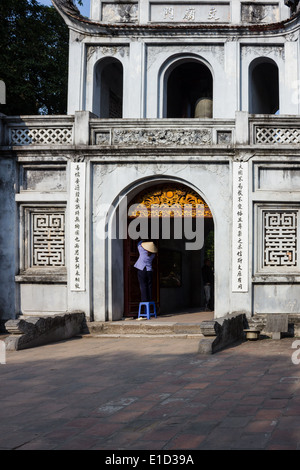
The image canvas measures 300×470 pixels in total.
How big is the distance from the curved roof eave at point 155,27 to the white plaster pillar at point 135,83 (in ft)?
1.42

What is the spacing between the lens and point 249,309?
11727mm

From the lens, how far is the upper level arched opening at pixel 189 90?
1619cm

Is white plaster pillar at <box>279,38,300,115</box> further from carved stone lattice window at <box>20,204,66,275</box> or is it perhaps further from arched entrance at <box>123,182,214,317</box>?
carved stone lattice window at <box>20,204,66,275</box>

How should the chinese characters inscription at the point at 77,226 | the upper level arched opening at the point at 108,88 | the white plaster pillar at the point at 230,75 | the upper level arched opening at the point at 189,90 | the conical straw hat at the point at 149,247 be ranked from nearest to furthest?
the chinese characters inscription at the point at 77,226, the conical straw hat at the point at 149,247, the white plaster pillar at the point at 230,75, the upper level arched opening at the point at 108,88, the upper level arched opening at the point at 189,90

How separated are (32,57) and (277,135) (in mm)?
12740

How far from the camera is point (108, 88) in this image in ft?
54.3

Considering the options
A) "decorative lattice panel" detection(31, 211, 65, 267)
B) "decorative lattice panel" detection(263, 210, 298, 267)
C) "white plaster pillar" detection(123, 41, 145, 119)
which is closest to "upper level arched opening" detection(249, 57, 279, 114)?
"white plaster pillar" detection(123, 41, 145, 119)

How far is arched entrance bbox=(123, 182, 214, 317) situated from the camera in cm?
1270

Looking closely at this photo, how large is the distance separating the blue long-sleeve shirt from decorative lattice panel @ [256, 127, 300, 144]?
3.16 meters

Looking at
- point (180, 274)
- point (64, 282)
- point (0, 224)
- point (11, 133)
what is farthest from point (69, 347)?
point (180, 274)

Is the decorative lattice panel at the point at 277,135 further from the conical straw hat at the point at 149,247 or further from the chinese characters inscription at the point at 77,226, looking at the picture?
the chinese characters inscription at the point at 77,226

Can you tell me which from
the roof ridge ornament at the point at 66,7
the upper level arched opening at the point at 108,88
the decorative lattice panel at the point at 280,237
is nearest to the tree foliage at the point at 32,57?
the upper level arched opening at the point at 108,88

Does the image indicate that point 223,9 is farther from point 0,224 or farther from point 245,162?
point 0,224

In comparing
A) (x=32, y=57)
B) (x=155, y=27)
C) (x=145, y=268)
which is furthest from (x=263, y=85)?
(x=32, y=57)
